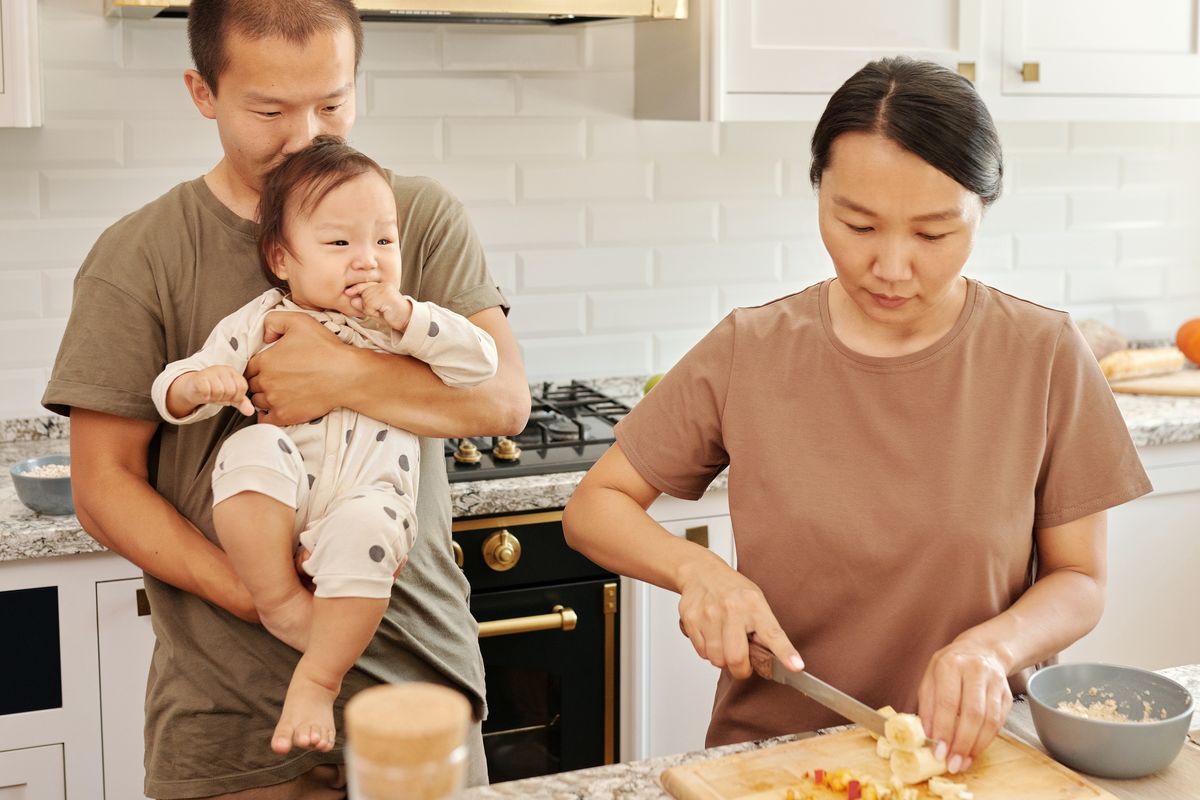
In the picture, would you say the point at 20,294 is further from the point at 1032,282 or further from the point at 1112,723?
the point at 1032,282

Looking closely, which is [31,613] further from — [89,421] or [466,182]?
[466,182]

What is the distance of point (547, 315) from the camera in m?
3.12

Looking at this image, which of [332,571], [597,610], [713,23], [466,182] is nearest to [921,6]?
[713,23]

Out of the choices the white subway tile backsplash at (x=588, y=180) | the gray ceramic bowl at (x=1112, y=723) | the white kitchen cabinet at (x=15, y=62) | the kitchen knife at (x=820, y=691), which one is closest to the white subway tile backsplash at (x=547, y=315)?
the white subway tile backsplash at (x=588, y=180)

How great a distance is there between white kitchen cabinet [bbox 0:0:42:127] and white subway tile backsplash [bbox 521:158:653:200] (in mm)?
1092

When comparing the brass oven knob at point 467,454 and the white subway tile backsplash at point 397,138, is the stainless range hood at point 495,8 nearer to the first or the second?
the white subway tile backsplash at point 397,138

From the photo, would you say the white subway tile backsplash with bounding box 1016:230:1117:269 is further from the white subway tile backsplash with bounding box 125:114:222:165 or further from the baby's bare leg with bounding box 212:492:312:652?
the baby's bare leg with bounding box 212:492:312:652

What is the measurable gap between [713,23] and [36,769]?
1904 mm

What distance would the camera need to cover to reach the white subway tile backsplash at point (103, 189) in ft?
8.87

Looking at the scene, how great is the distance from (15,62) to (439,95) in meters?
0.91

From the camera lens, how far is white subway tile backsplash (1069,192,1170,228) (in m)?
3.58

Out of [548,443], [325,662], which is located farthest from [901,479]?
[548,443]

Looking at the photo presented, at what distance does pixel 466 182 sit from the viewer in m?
2.99

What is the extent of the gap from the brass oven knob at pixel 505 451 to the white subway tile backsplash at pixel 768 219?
0.95 metres
